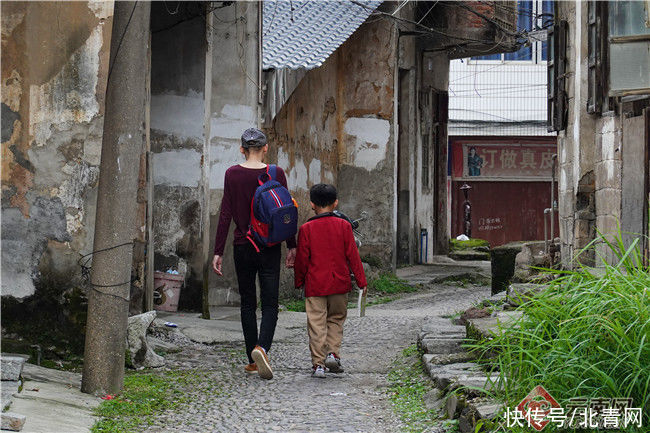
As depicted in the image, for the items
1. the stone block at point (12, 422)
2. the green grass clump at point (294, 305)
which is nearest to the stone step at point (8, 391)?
the stone block at point (12, 422)

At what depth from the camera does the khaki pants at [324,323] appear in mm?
7152

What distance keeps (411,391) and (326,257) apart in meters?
1.25

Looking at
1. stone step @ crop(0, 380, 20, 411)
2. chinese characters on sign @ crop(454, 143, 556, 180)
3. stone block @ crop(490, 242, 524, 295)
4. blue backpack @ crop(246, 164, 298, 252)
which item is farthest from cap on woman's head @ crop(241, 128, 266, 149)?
chinese characters on sign @ crop(454, 143, 556, 180)

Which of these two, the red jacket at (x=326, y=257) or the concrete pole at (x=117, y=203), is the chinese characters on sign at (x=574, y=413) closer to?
the concrete pole at (x=117, y=203)

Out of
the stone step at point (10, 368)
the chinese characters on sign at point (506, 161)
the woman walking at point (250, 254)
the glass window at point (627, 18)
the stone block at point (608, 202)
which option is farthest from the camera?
the chinese characters on sign at point (506, 161)

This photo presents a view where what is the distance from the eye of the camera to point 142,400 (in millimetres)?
6082

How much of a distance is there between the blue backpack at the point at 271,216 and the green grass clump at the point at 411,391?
4.34ft

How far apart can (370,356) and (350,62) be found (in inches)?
363

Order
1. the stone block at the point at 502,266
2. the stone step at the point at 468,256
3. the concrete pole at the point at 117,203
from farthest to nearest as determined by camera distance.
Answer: the stone step at the point at 468,256, the stone block at the point at 502,266, the concrete pole at the point at 117,203

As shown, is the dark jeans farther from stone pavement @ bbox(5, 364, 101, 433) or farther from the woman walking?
stone pavement @ bbox(5, 364, 101, 433)

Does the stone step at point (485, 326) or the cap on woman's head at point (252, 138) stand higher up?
the cap on woman's head at point (252, 138)

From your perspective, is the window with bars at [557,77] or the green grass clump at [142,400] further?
the window with bars at [557,77]

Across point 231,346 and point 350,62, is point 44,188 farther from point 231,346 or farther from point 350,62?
point 350,62

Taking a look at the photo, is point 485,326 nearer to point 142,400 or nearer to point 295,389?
point 295,389
